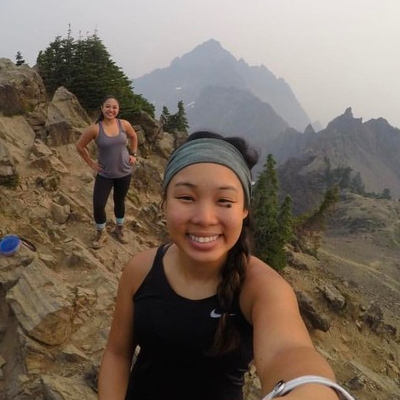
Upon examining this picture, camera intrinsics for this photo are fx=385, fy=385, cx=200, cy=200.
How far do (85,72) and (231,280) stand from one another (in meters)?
21.5

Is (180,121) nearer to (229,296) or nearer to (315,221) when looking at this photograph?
(315,221)

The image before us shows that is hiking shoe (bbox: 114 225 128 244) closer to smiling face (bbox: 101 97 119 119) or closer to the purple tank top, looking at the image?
the purple tank top

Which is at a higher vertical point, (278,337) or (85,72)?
(85,72)

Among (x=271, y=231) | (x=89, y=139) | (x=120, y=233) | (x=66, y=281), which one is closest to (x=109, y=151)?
(x=89, y=139)

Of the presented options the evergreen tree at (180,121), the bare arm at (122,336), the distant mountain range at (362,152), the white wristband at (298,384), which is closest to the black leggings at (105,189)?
the bare arm at (122,336)

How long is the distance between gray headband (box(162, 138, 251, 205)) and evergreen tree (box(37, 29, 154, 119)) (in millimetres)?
19434

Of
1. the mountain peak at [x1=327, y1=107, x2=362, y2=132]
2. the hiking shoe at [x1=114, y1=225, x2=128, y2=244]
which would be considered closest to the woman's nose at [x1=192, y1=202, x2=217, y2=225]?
the hiking shoe at [x1=114, y1=225, x2=128, y2=244]

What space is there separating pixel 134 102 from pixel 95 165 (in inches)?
656

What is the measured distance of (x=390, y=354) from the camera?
17.7 meters

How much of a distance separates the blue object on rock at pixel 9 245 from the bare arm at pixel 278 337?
6133 millimetres

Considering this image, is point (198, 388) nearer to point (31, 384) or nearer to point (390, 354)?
point (31, 384)

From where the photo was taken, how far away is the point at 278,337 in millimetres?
1940

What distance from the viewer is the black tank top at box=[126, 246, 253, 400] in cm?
220

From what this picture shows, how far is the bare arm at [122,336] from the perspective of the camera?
252 centimetres
